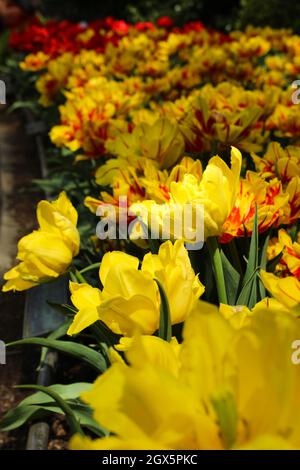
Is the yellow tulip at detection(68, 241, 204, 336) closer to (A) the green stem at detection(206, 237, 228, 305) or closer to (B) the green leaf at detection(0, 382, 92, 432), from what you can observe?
(A) the green stem at detection(206, 237, 228, 305)

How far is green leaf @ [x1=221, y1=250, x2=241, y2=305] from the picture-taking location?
1.31m

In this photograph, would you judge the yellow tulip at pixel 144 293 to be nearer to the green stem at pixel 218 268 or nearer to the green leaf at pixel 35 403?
the green stem at pixel 218 268

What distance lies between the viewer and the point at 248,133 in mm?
1840

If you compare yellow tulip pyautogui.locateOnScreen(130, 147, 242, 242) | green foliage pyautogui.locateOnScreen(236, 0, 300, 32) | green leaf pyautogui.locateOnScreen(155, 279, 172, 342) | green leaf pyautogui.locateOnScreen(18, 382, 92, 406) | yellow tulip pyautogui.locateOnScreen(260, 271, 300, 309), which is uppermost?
green foliage pyautogui.locateOnScreen(236, 0, 300, 32)

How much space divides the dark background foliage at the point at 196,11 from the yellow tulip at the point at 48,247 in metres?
5.58

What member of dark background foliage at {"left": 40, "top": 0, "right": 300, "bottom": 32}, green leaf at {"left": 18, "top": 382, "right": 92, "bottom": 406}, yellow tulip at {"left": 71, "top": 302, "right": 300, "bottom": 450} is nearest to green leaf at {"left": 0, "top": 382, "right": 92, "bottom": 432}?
green leaf at {"left": 18, "top": 382, "right": 92, "bottom": 406}

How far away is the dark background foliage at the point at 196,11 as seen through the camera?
6.81 meters

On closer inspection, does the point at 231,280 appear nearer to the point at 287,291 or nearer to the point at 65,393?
the point at 287,291

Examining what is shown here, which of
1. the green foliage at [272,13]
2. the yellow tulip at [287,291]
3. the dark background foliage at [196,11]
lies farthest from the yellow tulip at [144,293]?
the green foliage at [272,13]

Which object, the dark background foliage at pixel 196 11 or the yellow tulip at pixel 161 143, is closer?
the yellow tulip at pixel 161 143

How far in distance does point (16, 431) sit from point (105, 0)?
9280 millimetres

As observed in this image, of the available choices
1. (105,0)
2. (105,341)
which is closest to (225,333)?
(105,341)

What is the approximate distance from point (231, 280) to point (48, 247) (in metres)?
0.39
